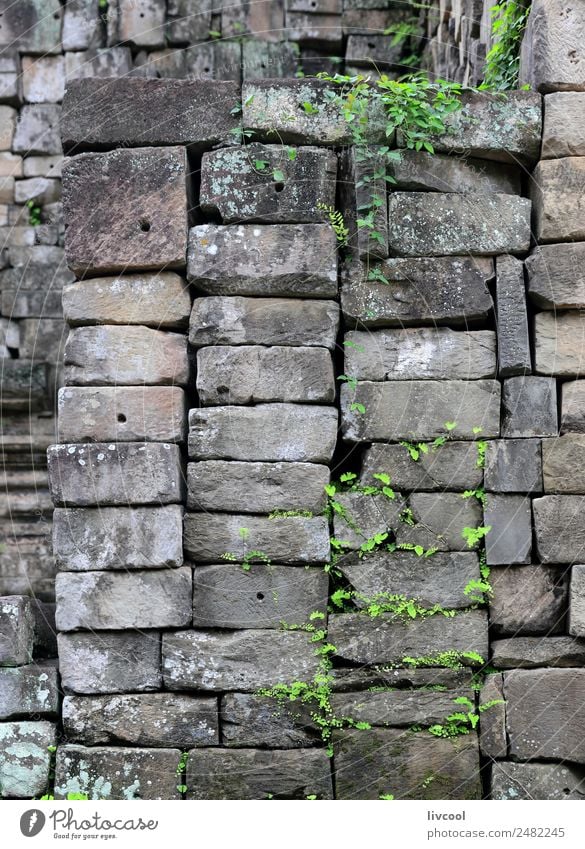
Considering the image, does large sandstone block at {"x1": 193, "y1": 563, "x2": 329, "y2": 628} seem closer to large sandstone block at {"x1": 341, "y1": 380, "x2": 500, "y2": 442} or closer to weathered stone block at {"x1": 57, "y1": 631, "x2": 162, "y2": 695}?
weathered stone block at {"x1": 57, "y1": 631, "x2": 162, "y2": 695}

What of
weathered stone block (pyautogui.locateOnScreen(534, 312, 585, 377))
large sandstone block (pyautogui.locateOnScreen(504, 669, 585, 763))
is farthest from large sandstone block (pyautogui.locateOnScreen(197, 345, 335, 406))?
large sandstone block (pyautogui.locateOnScreen(504, 669, 585, 763))

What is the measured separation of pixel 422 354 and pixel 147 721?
100 inches

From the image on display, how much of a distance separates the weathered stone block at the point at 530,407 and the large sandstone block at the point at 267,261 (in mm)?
1174

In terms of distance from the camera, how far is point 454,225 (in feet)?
18.6

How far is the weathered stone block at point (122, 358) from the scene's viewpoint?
5.59m

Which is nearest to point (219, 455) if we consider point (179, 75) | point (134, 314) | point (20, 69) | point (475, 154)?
point (134, 314)

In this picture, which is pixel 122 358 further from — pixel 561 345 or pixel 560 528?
pixel 560 528

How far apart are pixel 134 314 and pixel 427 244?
172 centimetres

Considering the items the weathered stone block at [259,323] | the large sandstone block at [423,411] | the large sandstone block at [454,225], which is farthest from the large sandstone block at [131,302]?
the large sandstone block at [454,225]

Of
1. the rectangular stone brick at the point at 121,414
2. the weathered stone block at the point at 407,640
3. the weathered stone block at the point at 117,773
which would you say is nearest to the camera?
the weathered stone block at the point at 117,773

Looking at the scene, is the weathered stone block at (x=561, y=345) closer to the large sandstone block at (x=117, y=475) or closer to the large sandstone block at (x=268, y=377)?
the large sandstone block at (x=268, y=377)

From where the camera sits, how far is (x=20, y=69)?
9867 millimetres

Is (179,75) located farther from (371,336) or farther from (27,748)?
(27,748)

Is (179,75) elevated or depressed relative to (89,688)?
elevated
